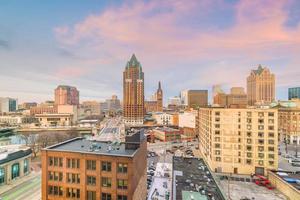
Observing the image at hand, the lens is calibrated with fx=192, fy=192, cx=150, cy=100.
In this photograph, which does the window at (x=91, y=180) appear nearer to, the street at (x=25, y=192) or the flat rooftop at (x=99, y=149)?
the flat rooftop at (x=99, y=149)

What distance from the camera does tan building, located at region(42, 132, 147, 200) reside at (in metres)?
37.7

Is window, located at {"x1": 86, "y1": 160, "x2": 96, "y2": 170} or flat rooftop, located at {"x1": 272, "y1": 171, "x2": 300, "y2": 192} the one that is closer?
window, located at {"x1": 86, "y1": 160, "x2": 96, "y2": 170}

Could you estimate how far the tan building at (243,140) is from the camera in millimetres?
78750

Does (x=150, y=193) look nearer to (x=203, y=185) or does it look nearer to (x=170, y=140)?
(x=203, y=185)

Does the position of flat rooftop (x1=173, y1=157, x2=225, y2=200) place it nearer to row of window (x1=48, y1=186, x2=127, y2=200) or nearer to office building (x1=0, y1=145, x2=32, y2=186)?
row of window (x1=48, y1=186, x2=127, y2=200)

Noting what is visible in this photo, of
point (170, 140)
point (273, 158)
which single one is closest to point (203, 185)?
point (273, 158)

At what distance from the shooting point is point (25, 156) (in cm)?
7650

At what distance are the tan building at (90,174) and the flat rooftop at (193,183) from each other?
1904 centimetres

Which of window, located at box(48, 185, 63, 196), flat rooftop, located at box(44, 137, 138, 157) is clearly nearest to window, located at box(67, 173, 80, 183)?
window, located at box(48, 185, 63, 196)

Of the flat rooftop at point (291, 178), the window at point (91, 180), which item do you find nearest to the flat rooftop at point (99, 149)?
the window at point (91, 180)

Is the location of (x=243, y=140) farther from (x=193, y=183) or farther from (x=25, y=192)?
(x=25, y=192)

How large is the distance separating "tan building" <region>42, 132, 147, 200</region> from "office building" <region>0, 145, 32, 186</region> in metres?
38.7

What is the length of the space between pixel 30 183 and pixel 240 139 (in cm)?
8378

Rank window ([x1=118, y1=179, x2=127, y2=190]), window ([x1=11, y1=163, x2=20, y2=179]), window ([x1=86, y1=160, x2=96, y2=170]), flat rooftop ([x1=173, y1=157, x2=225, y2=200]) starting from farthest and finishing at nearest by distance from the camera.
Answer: window ([x1=11, y1=163, x2=20, y2=179]) → flat rooftop ([x1=173, y1=157, x2=225, y2=200]) → window ([x1=86, y1=160, x2=96, y2=170]) → window ([x1=118, y1=179, x2=127, y2=190])
